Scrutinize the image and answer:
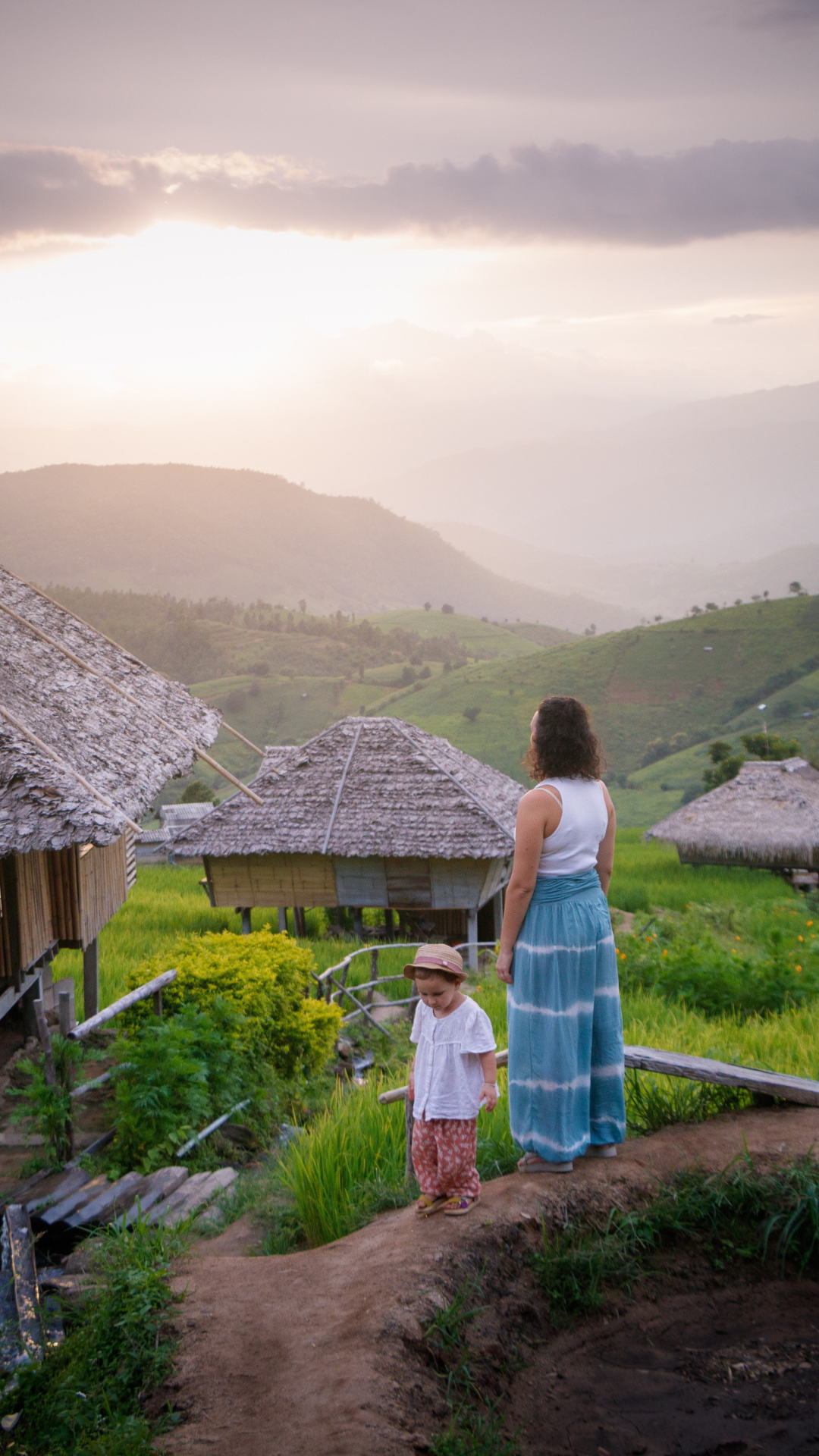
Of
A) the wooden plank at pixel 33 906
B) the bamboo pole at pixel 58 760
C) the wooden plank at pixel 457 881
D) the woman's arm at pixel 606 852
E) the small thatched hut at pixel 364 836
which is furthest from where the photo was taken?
the wooden plank at pixel 457 881

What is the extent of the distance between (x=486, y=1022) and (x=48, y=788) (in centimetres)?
416

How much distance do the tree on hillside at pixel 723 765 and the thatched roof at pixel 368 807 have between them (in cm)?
1680

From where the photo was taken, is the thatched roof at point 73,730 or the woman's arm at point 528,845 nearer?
the woman's arm at point 528,845

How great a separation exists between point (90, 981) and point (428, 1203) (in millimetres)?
8613

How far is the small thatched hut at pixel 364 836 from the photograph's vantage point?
52.6ft

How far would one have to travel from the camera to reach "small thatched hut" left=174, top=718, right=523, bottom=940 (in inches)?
631

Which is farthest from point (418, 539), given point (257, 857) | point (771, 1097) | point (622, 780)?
point (771, 1097)

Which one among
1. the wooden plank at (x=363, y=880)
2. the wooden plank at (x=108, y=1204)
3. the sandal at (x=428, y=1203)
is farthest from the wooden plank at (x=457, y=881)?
the sandal at (x=428, y=1203)

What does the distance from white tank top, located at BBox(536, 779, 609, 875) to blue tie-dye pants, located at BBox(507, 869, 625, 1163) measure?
44 millimetres

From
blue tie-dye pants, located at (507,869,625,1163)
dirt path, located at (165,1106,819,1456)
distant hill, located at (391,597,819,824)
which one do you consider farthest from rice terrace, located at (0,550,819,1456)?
distant hill, located at (391,597,819,824)

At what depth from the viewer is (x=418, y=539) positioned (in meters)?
170

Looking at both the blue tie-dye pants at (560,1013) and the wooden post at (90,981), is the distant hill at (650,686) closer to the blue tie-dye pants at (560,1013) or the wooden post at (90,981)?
the wooden post at (90,981)

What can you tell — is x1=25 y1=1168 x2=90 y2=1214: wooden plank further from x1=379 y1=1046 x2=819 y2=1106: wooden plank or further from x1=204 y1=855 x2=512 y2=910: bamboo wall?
x1=204 y1=855 x2=512 y2=910: bamboo wall

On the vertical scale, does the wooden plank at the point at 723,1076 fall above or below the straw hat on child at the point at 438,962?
below
